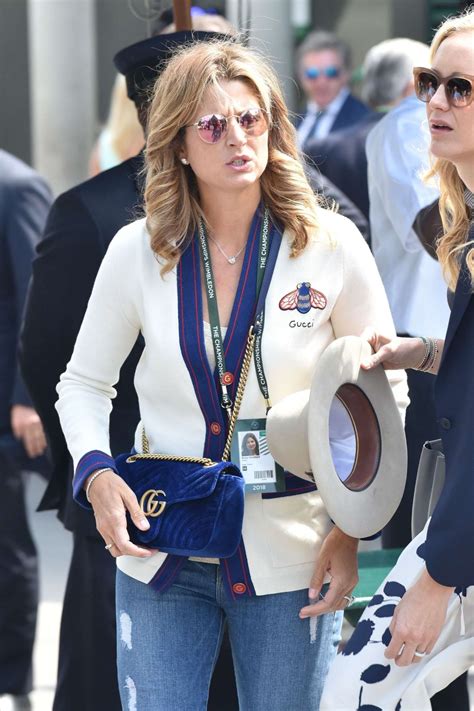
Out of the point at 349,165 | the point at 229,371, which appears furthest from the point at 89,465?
the point at 349,165

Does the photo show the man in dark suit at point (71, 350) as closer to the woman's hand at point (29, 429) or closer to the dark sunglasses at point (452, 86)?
the woman's hand at point (29, 429)

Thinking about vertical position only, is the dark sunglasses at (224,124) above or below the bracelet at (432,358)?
above

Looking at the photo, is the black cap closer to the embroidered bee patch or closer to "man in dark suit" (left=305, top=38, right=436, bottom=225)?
the embroidered bee patch

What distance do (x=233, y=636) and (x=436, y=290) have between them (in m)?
1.78

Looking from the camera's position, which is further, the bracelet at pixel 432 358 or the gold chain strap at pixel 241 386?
the bracelet at pixel 432 358

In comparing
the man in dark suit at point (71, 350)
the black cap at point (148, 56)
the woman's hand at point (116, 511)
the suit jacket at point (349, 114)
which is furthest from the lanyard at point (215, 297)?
the suit jacket at point (349, 114)

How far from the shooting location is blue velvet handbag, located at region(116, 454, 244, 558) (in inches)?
110

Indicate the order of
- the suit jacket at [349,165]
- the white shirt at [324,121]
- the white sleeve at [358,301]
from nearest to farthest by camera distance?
the white sleeve at [358,301], the suit jacket at [349,165], the white shirt at [324,121]

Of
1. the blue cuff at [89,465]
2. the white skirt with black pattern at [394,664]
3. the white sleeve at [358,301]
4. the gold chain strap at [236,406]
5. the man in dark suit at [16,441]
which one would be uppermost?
the white sleeve at [358,301]

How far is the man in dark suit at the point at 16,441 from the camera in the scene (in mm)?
5039

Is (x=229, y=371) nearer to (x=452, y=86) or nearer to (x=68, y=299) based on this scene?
(x=452, y=86)

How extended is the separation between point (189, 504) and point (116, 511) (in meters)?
0.14

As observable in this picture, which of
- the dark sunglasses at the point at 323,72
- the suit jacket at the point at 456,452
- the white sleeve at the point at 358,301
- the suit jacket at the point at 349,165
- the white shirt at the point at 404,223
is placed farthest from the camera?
the dark sunglasses at the point at 323,72

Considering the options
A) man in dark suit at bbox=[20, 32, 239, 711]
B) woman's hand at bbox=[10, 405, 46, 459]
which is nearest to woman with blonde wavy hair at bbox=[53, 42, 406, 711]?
man in dark suit at bbox=[20, 32, 239, 711]
